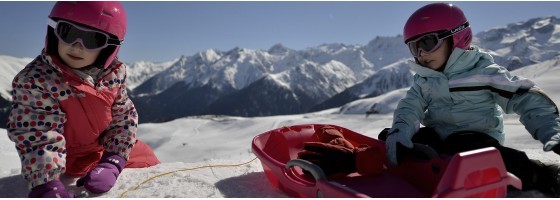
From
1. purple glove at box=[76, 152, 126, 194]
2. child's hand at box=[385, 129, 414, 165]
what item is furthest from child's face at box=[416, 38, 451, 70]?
purple glove at box=[76, 152, 126, 194]

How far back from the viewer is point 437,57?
151 inches

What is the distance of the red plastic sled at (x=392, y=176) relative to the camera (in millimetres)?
2283

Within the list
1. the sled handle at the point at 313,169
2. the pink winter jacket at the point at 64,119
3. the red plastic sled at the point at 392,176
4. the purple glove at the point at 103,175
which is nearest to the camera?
the red plastic sled at the point at 392,176

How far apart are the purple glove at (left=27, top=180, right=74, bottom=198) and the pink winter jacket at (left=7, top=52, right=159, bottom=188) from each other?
0.14ft

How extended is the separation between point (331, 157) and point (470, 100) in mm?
1415

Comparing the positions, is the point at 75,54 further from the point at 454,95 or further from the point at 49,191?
the point at 454,95

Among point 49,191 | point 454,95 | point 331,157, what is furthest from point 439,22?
point 49,191

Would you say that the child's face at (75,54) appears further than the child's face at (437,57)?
No

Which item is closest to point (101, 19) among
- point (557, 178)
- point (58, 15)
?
point (58, 15)

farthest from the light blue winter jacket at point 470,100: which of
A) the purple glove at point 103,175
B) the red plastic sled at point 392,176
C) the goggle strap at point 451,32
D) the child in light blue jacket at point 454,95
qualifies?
the purple glove at point 103,175

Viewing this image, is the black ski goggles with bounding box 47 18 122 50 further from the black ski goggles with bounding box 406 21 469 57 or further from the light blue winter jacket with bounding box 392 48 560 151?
the black ski goggles with bounding box 406 21 469 57

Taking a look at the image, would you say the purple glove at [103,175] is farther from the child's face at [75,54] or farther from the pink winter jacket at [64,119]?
the child's face at [75,54]

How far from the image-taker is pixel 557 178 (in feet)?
9.45

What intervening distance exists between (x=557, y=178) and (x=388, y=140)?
3.98ft
